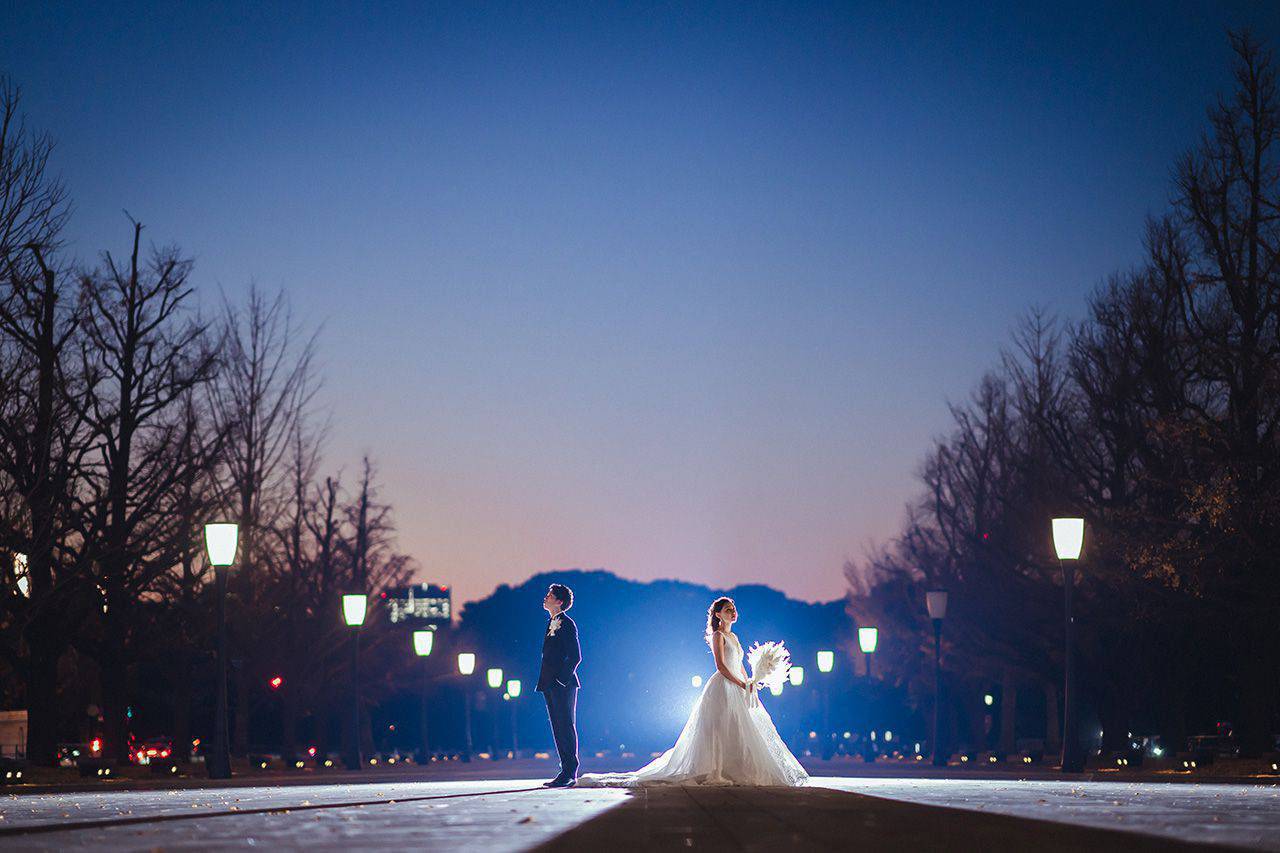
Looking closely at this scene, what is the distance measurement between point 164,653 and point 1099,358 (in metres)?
26.3

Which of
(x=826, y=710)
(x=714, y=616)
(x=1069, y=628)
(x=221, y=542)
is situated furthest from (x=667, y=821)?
(x=826, y=710)

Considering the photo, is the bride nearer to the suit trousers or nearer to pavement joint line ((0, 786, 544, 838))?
the suit trousers

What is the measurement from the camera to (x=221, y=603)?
2866cm

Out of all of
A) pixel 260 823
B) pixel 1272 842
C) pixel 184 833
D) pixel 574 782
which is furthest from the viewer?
pixel 574 782

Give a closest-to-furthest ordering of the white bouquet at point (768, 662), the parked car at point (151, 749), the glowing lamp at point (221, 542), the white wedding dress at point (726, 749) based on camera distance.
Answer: the white wedding dress at point (726, 749), the white bouquet at point (768, 662), the glowing lamp at point (221, 542), the parked car at point (151, 749)

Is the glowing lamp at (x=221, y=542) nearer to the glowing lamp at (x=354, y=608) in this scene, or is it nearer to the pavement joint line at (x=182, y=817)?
the glowing lamp at (x=354, y=608)

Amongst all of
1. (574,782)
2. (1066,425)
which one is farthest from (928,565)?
(574,782)

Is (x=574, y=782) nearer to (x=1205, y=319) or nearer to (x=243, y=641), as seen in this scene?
(x=1205, y=319)

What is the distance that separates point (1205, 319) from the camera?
39625 mm

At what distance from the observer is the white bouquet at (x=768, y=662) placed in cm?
2145

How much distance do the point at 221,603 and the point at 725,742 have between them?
11692mm

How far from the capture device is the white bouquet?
2145 centimetres

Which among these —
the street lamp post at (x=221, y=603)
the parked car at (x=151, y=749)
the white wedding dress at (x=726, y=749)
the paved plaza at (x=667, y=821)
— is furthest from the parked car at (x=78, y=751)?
the paved plaza at (x=667, y=821)

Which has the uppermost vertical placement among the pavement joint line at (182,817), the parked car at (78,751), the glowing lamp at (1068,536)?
the glowing lamp at (1068,536)
